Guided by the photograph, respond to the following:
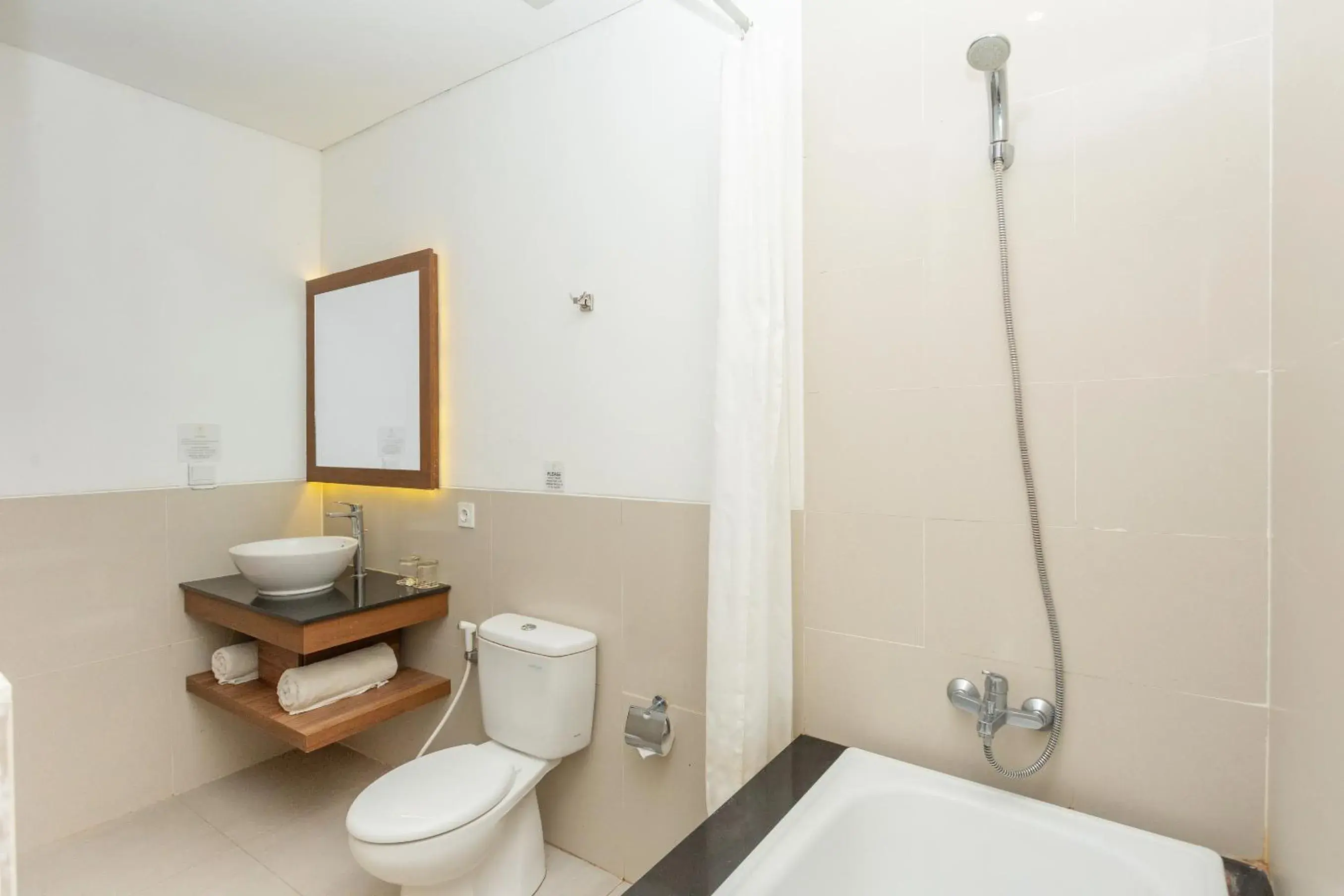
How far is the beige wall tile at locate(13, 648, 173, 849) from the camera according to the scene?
6.60 ft

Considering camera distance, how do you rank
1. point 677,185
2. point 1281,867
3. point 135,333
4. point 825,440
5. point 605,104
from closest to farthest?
point 1281,867 → point 825,440 → point 677,185 → point 605,104 → point 135,333

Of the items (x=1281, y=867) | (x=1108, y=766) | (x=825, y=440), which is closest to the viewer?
(x=1281, y=867)

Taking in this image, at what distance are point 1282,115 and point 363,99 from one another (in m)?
2.58

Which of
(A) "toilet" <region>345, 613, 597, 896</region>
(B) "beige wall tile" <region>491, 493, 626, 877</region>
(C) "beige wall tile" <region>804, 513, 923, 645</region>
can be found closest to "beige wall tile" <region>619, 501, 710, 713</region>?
(B) "beige wall tile" <region>491, 493, 626, 877</region>

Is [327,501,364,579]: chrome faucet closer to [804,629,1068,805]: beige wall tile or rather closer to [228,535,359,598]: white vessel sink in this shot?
[228,535,359,598]: white vessel sink

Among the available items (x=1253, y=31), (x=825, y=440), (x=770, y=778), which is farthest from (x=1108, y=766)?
(x=1253, y=31)

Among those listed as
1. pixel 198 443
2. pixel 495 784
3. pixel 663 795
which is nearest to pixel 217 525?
pixel 198 443

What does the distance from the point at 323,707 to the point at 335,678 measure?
88 mm

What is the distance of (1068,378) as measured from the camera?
4.05ft

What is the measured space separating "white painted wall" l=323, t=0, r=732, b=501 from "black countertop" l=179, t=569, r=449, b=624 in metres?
0.43

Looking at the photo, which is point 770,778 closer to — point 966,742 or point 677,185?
point 966,742

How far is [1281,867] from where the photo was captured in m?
0.97

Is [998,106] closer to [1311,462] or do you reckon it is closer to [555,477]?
[1311,462]

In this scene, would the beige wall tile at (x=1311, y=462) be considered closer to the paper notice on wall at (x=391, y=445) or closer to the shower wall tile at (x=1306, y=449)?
the shower wall tile at (x=1306, y=449)
